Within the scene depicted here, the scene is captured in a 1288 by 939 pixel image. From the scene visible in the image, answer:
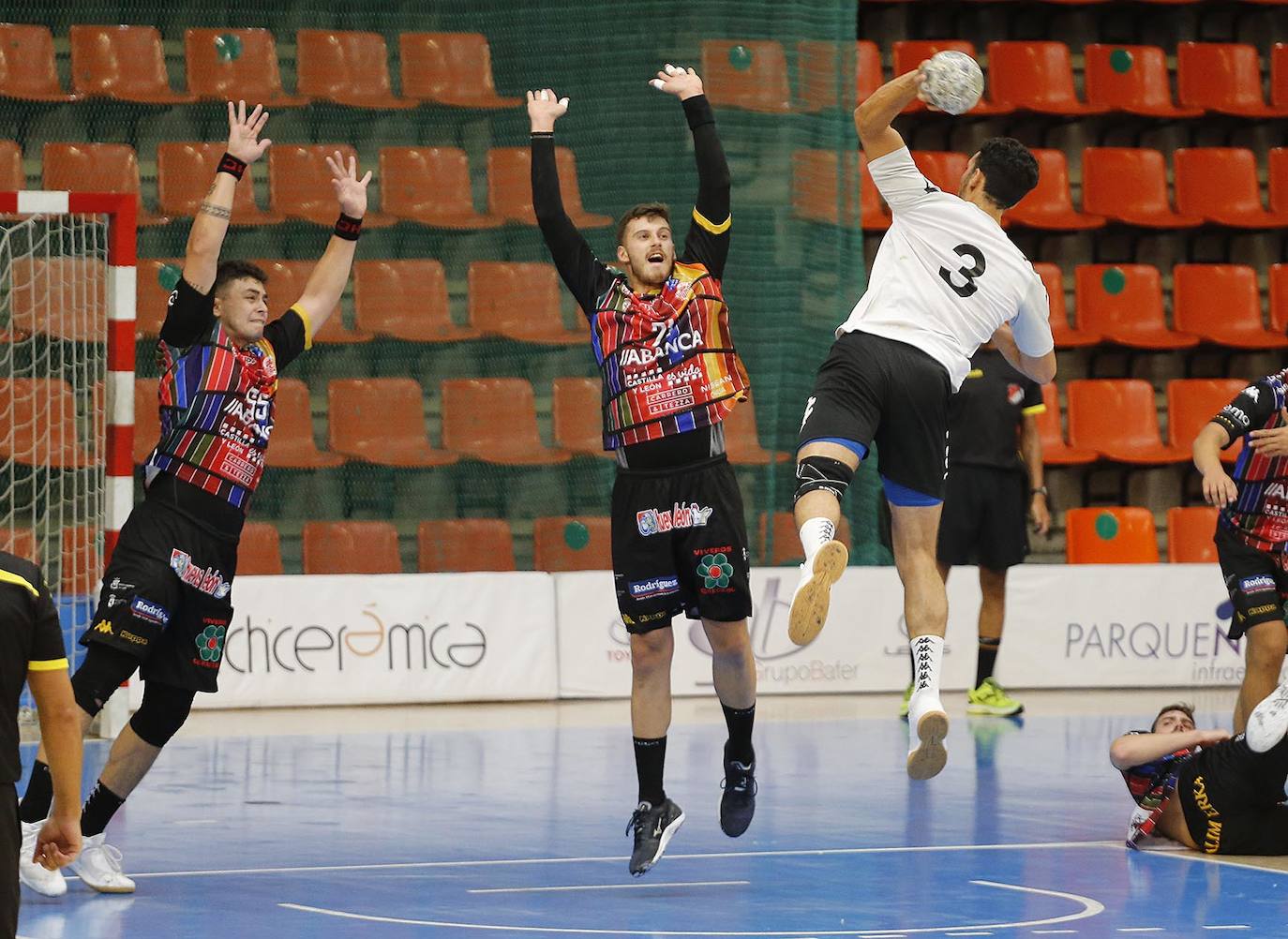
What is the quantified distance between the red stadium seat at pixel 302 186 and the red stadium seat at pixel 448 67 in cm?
98

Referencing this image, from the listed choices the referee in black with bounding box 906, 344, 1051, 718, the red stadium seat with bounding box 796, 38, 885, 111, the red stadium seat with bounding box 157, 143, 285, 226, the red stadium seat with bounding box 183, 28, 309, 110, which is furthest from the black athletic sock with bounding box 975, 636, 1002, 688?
the red stadium seat with bounding box 183, 28, 309, 110

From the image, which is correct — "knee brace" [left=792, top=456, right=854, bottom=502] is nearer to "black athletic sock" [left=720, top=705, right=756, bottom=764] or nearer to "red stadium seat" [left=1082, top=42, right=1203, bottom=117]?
"black athletic sock" [left=720, top=705, right=756, bottom=764]

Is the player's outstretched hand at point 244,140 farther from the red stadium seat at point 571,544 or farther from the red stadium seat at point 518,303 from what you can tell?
the red stadium seat at point 518,303

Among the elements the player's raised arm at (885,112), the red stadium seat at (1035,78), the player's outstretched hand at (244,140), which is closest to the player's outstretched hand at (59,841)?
the player's outstretched hand at (244,140)

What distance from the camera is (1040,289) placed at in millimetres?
6949

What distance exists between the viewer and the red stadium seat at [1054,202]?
1614cm

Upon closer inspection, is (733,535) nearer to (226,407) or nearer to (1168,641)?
(226,407)

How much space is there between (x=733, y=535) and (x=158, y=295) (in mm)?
7446

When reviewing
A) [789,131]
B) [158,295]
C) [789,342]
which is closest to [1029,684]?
[789,342]

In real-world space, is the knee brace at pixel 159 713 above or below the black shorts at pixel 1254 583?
below

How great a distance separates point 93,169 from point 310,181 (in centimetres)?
150

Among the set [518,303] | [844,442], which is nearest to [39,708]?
[844,442]

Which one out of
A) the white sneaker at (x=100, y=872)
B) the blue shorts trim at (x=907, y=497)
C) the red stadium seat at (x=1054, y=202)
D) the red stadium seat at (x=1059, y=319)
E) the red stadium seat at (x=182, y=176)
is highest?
the red stadium seat at (x=1054, y=202)

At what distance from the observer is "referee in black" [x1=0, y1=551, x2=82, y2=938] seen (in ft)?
12.6
